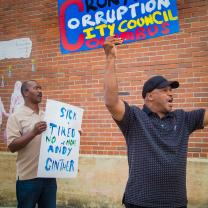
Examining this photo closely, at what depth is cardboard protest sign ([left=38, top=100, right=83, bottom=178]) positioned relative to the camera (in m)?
3.85

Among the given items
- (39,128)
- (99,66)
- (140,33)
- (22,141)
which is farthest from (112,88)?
(99,66)

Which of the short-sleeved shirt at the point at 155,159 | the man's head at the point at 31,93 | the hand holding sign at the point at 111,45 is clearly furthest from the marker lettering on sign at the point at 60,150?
the hand holding sign at the point at 111,45

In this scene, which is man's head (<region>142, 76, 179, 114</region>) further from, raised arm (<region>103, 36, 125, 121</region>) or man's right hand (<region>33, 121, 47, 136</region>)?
man's right hand (<region>33, 121, 47, 136</region>)

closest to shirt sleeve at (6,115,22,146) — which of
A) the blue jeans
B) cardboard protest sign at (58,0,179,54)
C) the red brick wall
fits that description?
the blue jeans

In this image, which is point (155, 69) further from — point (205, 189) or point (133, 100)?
point (205, 189)

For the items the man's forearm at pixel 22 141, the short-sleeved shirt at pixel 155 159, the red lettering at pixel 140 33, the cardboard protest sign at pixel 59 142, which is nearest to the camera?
the short-sleeved shirt at pixel 155 159

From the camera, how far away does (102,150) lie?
20.0 feet

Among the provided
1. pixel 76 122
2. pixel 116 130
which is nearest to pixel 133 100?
pixel 116 130

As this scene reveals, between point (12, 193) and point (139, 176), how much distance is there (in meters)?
4.52

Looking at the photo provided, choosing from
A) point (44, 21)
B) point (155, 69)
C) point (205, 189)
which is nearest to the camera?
point (205, 189)

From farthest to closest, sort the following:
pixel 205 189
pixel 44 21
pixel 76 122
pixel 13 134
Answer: pixel 44 21 < pixel 205 189 < pixel 76 122 < pixel 13 134

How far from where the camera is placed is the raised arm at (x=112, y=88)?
110 inches

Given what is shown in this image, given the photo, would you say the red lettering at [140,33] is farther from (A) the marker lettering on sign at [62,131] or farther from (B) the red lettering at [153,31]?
(A) the marker lettering on sign at [62,131]

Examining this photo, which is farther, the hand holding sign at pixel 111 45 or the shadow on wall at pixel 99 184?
the shadow on wall at pixel 99 184
